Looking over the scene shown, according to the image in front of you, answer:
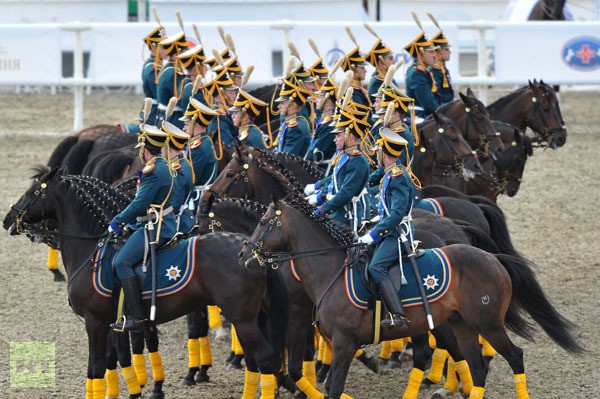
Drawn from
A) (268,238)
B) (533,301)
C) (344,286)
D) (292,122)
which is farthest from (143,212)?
(292,122)

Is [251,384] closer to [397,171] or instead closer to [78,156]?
[397,171]

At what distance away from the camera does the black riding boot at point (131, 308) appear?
10211 millimetres

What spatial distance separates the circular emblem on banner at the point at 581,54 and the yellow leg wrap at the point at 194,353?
13.4 meters

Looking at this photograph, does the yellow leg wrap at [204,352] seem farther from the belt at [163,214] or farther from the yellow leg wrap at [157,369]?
the belt at [163,214]

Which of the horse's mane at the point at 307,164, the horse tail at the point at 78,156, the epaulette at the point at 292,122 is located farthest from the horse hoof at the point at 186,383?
the horse tail at the point at 78,156

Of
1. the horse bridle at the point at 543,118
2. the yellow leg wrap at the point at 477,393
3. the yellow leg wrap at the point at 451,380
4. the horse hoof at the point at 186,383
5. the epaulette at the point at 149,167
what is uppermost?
the epaulette at the point at 149,167

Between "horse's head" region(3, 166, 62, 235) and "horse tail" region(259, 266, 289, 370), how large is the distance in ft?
6.82

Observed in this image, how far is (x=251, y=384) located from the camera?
415 inches

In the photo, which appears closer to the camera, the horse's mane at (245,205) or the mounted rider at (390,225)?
the mounted rider at (390,225)

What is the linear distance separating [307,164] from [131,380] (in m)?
3.38

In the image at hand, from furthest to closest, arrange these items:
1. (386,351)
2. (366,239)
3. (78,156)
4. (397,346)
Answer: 1. (78,156)
2. (386,351)
3. (397,346)
4. (366,239)

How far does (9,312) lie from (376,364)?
4.58 metres

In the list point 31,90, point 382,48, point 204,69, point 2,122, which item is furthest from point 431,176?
point 31,90

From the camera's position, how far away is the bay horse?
33.7 feet
